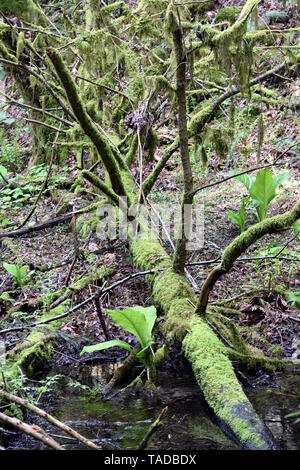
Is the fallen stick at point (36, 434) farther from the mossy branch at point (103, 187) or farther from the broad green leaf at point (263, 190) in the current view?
the broad green leaf at point (263, 190)

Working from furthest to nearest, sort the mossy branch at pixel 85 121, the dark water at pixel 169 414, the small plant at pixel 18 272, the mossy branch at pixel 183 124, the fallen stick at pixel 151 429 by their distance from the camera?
the small plant at pixel 18 272 < the mossy branch at pixel 85 121 < the mossy branch at pixel 183 124 < the dark water at pixel 169 414 < the fallen stick at pixel 151 429

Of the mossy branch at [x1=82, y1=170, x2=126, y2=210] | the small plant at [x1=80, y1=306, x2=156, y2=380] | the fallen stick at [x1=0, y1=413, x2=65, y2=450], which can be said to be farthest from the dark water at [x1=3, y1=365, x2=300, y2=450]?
the mossy branch at [x1=82, y1=170, x2=126, y2=210]

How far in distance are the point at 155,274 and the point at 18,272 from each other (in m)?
1.70

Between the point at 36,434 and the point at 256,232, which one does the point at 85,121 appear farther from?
the point at 36,434

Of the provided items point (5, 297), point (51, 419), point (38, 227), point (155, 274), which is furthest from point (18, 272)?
point (51, 419)

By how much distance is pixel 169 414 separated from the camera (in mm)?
3037

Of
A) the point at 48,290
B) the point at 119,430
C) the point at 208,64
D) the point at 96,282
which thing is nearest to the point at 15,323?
the point at 48,290

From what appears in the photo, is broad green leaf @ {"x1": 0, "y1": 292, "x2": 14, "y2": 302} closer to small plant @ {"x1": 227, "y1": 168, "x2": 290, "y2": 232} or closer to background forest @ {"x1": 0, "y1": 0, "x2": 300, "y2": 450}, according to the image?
background forest @ {"x1": 0, "y1": 0, "x2": 300, "y2": 450}

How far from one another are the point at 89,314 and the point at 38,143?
4371mm

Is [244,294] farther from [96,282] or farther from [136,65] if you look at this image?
[136,65]

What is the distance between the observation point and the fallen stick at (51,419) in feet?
7.59

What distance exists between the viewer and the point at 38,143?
27.0 feet

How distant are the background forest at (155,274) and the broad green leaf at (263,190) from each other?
0.6 inches

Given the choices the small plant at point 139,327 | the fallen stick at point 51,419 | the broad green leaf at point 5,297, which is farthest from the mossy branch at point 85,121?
the fallen stick at point 51,419
